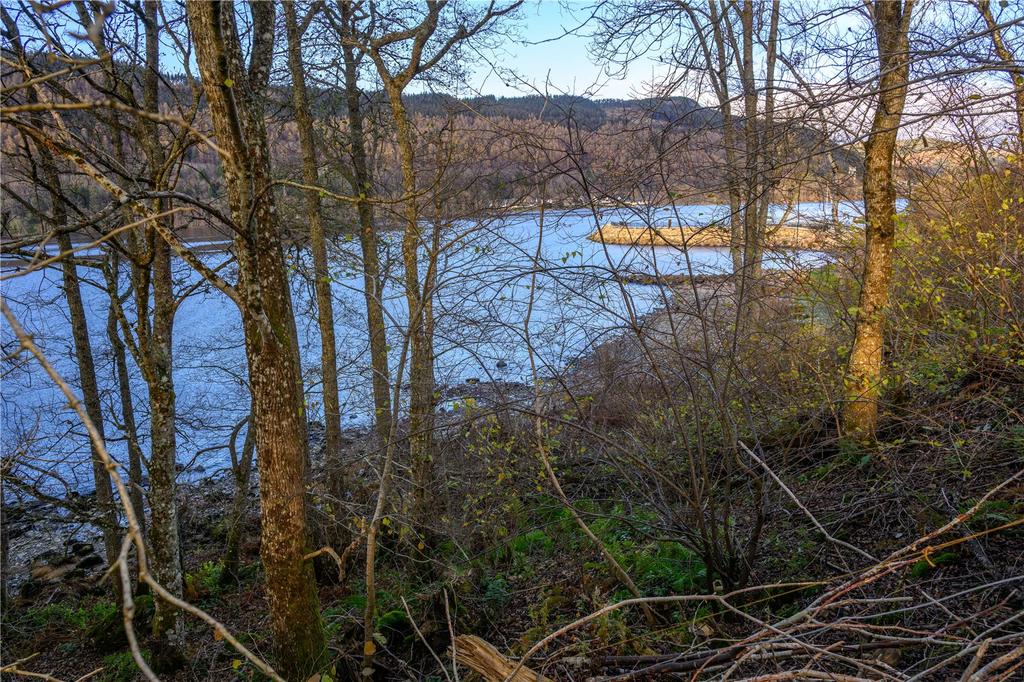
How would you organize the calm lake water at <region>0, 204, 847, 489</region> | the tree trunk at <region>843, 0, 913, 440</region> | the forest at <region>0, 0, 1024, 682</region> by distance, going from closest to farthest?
the forest at <region>0, 0, 1024, 682</region>, the tree trunk at <region>843, 0, 913, 440</region>, the calm lake water at <region>0, 204, 847, 489</region>

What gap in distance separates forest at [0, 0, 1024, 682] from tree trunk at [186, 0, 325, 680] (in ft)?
0.08

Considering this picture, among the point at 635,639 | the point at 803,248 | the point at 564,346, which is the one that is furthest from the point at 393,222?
the point at 635,639

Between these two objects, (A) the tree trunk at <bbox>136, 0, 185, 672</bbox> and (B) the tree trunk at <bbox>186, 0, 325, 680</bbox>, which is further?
(A) the tree trunk at <bbox>136, 0, 185, 672</bbox>

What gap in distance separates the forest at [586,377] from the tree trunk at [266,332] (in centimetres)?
2

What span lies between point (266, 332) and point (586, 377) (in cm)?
320

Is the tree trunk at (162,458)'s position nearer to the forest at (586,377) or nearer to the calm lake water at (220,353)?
the forest at (586,377)

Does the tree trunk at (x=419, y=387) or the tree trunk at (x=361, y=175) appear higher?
the tree trunk at (x=361, y=175)

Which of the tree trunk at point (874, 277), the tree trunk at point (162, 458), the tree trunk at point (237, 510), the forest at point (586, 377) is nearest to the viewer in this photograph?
the forest at point (586, 377)

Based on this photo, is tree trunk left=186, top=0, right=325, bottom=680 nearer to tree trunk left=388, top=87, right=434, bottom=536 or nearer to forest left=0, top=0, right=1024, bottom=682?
forest left=0, top=0, right=1024, bottom=682

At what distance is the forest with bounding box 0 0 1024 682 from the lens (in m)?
4.17

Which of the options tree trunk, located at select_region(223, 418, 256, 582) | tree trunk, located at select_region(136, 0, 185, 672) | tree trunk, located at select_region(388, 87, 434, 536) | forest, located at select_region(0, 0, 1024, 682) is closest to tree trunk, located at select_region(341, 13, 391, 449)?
forest, located at select_region(0, 0, 1024, 682)

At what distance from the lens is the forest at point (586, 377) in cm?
417

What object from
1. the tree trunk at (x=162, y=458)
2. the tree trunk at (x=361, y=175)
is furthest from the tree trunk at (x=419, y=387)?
the tree trunk at (x=162, y=458)

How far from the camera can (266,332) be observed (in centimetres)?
446
